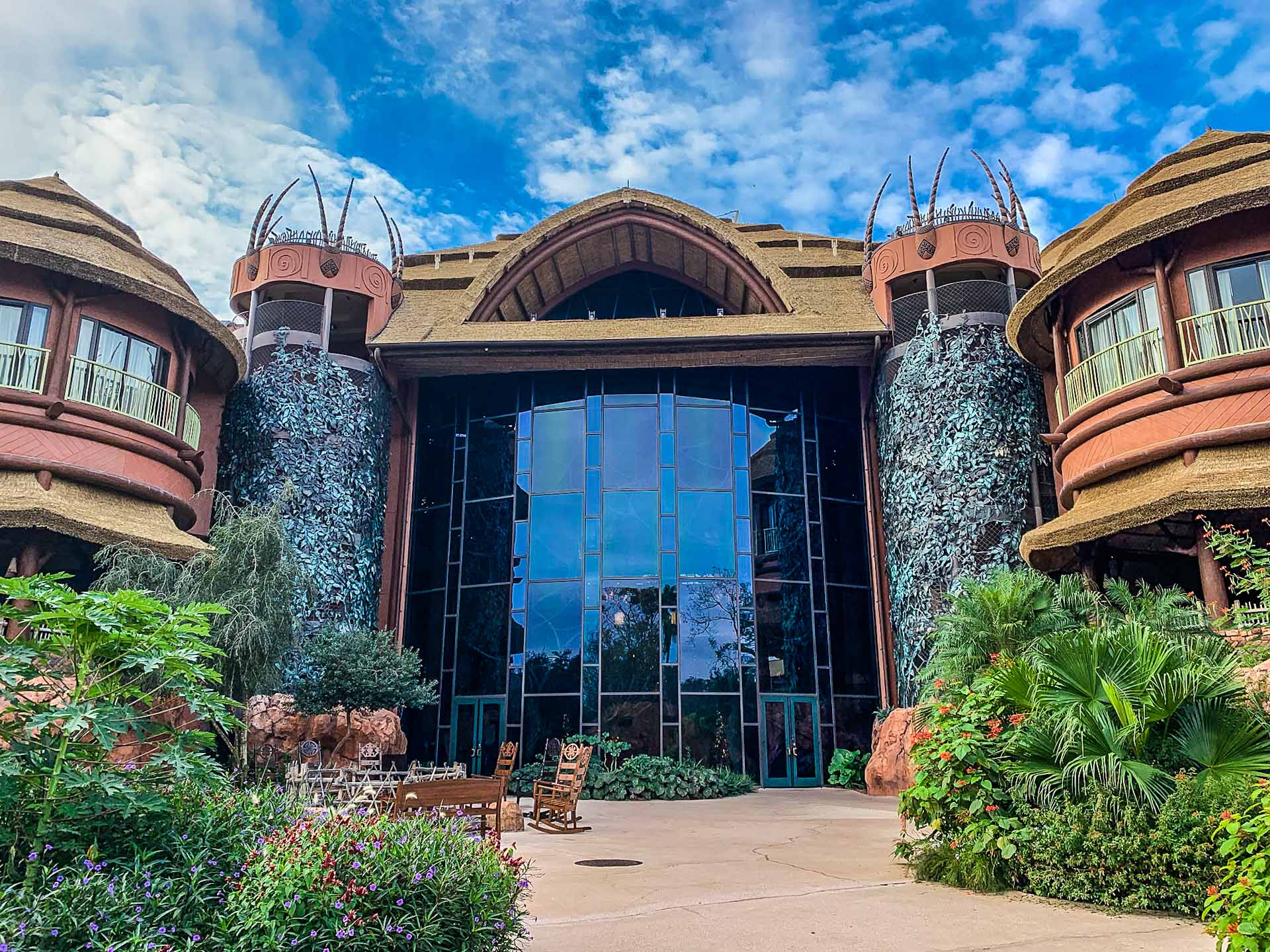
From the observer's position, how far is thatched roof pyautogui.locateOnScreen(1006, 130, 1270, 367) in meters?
13.7

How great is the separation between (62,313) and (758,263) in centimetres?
1528

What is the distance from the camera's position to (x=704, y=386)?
22.8m

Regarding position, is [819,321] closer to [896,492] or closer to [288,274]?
[896,492]

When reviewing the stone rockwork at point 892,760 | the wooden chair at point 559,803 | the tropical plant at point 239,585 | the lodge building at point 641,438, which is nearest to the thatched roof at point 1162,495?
the lodge building at point 641,438

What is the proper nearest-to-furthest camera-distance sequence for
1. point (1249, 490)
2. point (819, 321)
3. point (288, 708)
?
1. point (1249, 490)
2. point (288, 708)
3. point (819, 321)

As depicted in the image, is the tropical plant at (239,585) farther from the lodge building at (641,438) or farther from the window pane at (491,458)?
the window pane at (491,458)

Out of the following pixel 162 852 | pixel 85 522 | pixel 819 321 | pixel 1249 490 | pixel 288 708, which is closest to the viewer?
pixel 162 852

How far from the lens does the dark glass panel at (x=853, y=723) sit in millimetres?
21141

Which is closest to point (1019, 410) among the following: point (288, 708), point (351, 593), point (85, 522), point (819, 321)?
point (819, 321)

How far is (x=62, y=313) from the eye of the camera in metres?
16.1

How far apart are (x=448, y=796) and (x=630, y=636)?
39.1 feet

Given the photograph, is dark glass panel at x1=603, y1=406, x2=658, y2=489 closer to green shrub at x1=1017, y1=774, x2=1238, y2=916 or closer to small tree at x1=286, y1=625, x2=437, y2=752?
small tree at x1=286, y1=625, x2=437, y2=752

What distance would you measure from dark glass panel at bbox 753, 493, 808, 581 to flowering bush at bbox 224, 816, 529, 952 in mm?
16646

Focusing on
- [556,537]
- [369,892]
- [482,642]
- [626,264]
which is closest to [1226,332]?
[556,537]
